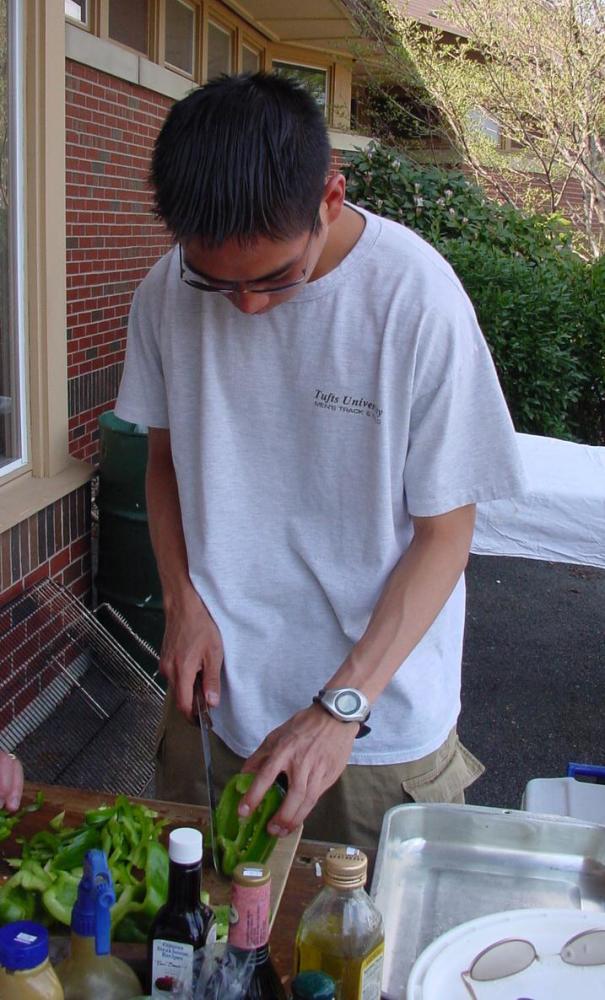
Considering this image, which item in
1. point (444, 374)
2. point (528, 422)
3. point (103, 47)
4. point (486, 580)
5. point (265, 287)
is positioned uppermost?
point (103, 47)

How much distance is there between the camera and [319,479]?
1.86 meters

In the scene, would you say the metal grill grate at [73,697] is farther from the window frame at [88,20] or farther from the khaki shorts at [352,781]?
the window frame at [88,20]

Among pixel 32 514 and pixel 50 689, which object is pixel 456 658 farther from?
pixel 50 689

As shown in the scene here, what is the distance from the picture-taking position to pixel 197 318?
1.95m

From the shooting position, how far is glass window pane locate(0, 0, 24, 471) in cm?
431

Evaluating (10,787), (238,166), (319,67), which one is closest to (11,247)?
(10,787)

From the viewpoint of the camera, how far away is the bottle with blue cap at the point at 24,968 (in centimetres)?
108

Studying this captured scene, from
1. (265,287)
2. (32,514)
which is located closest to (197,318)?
(265,287)

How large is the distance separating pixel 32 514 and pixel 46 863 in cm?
271

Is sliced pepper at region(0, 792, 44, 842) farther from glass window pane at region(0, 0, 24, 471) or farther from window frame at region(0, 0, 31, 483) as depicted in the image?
glass window pane at region(0, 0, 24, 471)

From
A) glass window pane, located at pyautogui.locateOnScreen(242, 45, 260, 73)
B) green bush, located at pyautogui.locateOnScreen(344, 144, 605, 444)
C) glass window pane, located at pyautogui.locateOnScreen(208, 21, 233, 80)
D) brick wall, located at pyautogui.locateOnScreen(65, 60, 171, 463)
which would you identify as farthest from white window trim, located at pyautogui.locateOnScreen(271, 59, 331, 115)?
brick wall, located at pyautogui.locateOnScreen(65, 60, 171, 463)

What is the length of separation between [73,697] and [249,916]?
144 inches

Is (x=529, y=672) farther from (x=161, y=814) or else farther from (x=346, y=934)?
(x=346, y=934)

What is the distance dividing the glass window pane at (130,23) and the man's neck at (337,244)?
590 centimetres
